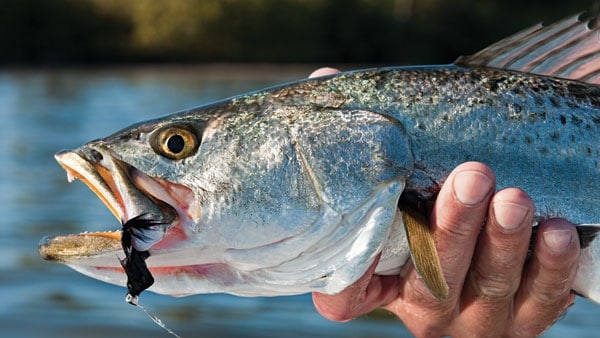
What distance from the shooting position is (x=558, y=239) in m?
3.43

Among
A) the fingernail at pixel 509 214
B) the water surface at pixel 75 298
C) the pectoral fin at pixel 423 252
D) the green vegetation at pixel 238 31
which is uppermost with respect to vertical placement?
the green vegetation at pixel 238 31

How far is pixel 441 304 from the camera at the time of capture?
4.00 meters

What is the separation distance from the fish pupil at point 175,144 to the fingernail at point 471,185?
90 cm

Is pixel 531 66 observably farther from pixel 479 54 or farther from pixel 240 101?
pixel 240 101

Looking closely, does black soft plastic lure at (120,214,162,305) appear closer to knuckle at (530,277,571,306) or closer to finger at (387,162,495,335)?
finger at (387,162,495,335)

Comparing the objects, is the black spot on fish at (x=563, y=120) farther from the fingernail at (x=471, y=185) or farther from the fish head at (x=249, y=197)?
the fish head at (x=249, y=197)

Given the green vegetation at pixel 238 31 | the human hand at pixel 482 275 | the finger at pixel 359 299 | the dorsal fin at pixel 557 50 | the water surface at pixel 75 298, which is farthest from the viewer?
the green vegetation at pixel 238 31

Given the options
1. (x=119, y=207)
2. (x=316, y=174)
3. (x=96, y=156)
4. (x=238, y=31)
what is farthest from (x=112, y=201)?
(x=238, y=31)

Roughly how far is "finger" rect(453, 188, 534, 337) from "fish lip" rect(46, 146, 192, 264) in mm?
1063

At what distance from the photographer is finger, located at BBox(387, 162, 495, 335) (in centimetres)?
333

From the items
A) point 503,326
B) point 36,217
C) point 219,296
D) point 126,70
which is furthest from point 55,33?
point 503,326

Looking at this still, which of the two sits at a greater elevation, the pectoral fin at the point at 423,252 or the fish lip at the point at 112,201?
the fish lip at the point at 112,201

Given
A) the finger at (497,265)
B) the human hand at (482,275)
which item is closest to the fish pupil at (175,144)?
the human hand at (482,275)

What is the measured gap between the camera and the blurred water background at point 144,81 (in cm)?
737
